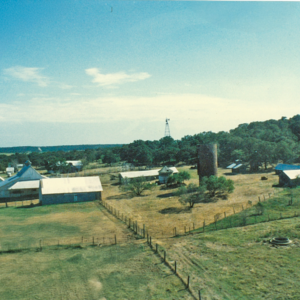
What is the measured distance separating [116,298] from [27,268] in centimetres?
888

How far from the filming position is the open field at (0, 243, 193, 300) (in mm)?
17250

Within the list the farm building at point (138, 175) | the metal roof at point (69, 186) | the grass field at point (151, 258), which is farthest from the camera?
the farm building at point (138, 175)

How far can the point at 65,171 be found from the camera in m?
99.7

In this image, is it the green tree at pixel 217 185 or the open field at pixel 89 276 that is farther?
the green tree at pixel 217 185

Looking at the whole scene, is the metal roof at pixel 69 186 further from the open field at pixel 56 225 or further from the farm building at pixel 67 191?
the open field at pixel 56 225

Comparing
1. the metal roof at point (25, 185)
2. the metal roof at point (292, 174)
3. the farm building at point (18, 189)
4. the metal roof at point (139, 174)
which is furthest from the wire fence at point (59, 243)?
the metal roof at point (139, 174)

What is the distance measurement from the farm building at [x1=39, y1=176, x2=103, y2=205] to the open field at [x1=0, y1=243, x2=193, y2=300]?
25163 mm

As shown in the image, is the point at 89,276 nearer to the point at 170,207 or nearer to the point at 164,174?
the point at 170,207

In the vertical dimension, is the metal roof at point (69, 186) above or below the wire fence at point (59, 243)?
above

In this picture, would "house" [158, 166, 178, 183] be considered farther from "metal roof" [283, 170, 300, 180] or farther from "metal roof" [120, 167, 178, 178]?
"metal roof" [283, 170, 300, 180]

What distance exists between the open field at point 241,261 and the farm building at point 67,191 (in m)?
26.6

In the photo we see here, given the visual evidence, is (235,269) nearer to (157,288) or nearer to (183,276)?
(183,276)

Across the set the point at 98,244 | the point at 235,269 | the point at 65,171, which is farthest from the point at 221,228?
the point at 65,171

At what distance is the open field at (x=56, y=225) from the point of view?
29.2 metres
